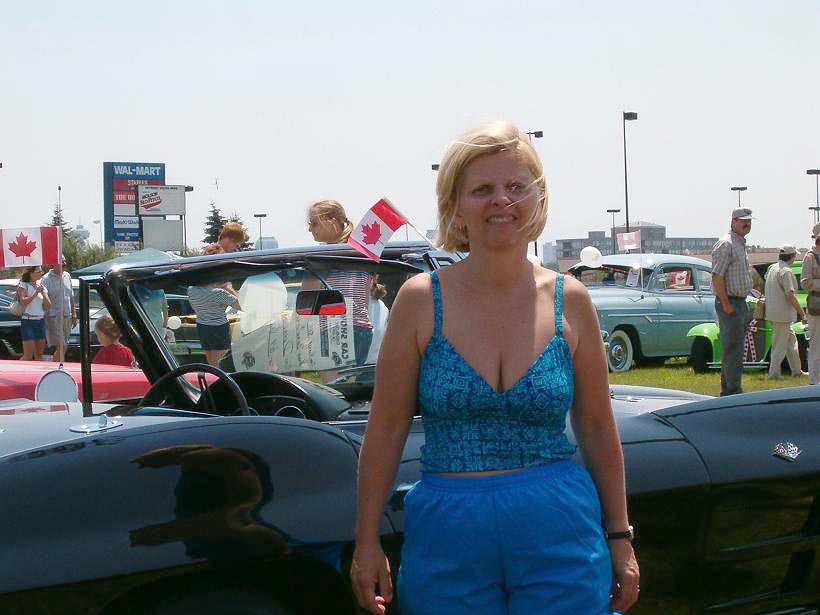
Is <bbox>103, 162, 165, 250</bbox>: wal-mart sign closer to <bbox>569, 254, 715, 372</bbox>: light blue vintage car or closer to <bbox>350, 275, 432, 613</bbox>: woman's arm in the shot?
<bbox>569, 254, 715, 372</bbox>: light blue vintage car

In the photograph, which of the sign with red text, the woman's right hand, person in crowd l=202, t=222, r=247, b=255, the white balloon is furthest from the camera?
the sign with red text

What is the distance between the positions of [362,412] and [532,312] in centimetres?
122

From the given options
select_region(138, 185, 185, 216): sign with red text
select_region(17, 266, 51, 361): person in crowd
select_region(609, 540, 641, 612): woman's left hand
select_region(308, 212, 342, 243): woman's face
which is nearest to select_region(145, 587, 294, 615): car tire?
select_region(609, 540, 641, 612): woman's left hand

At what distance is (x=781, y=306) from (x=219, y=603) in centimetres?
1078

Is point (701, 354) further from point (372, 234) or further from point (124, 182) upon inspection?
point (124, 182)

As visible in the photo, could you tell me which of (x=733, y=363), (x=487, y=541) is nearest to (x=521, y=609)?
(x=487, y=541)

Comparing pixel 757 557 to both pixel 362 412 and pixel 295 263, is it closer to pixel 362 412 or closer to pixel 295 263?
pixel 362 412

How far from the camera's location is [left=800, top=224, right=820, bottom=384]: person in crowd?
10.5 m

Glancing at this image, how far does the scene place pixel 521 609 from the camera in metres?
1.92

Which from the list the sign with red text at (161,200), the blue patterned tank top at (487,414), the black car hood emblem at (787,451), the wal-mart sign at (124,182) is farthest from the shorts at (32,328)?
the wal-mart sign at (124,182)

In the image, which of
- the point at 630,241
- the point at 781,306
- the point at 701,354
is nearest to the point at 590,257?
the point at 701,354

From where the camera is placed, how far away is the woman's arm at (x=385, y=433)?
2.03 m

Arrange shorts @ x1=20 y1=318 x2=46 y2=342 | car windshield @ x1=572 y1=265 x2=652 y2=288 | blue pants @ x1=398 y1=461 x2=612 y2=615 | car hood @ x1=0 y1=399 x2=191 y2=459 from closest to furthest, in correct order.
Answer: blue pants @ x1=398 y1=461 x2=612 y2=615 → car hood @ x1=0 y1=399 x2=191 y2=459 → shorts @ x1=20 y1=318 x2=46 y2=342 → car windshield @ x1=572 y1=265 x2=652 y2=288

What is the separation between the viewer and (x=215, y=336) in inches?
144
